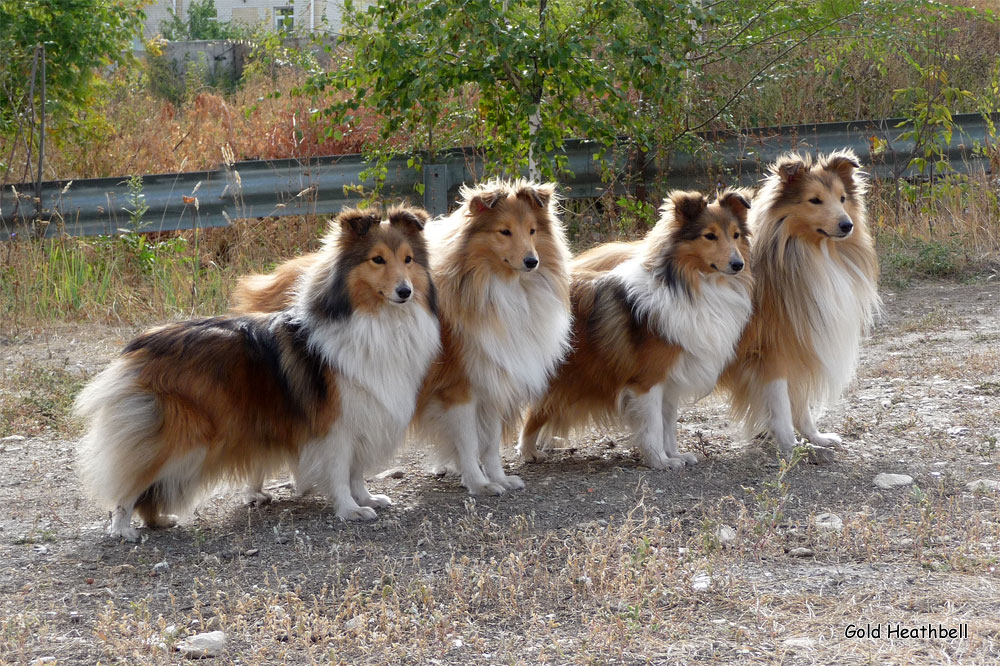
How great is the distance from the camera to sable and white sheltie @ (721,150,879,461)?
5.50 metres

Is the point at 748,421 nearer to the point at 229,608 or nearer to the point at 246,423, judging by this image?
the point at 246,423

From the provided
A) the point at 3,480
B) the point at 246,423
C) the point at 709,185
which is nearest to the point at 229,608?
the point at 246,423

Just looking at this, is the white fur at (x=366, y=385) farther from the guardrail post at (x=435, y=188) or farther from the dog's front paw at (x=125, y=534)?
the guardrail post at (x=435, y=188)

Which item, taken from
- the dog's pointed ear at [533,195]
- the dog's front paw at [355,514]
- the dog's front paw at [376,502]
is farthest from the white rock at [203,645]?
the dog's pointed ear at [533,195]

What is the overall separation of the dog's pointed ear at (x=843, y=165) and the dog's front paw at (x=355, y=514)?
296 cm

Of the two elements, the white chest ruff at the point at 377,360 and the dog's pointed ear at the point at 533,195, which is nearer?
the white chest ruff at the point at 377,360

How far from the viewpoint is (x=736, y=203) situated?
5.34m

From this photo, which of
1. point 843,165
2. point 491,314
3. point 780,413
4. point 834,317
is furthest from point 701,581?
point 843,165

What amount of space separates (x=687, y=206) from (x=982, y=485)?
186cm

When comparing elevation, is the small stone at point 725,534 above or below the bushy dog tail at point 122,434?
below

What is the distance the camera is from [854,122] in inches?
408

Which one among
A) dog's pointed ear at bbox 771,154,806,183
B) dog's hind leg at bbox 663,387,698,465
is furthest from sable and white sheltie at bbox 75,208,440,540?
dog's pointed ear at bbox 771,154,806,183

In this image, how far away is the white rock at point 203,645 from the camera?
3309 millimetres

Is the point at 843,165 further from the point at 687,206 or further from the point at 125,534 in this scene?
the point at 125,534
